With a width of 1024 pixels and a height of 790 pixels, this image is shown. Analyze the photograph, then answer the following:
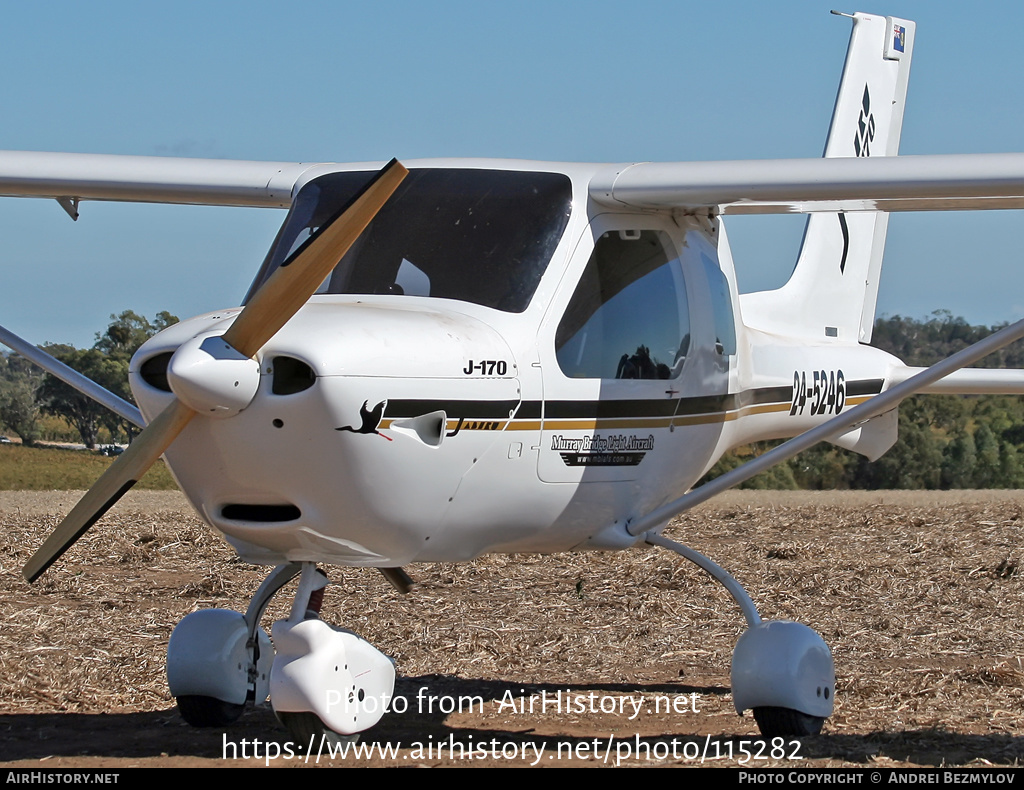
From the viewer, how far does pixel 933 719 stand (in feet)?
23.8

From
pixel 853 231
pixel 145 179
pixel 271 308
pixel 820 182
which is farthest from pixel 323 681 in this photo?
pixel 853 231

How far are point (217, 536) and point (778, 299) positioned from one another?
6.53 m

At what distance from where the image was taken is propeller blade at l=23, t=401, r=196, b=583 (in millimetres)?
5312

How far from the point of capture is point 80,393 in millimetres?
26156

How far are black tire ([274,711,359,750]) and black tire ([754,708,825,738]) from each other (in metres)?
2.20

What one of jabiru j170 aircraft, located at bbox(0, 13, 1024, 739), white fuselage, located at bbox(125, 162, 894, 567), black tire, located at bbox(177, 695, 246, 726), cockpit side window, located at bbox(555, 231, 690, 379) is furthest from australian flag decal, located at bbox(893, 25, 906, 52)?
black tire, located at bbox(177, 695, 246, 726)

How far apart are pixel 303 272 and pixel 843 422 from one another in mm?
2830

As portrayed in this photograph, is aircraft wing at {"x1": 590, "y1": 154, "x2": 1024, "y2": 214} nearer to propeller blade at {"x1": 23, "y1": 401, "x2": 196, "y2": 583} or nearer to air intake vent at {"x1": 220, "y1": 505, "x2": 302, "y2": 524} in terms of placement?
air intake vent at {"x1": 220, "y1": 505, "x2": 302, "y2": 524}

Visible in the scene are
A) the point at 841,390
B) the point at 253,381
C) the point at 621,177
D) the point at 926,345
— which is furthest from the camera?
the point at 926,345

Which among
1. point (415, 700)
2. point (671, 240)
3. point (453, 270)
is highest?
point (671, 240)

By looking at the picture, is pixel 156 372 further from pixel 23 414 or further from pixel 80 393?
pixel 23 414

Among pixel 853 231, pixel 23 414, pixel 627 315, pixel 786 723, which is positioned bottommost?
pixel 786 723

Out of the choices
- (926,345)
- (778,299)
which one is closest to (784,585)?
(778,299)

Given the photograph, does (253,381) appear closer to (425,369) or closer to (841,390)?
(425,369)
